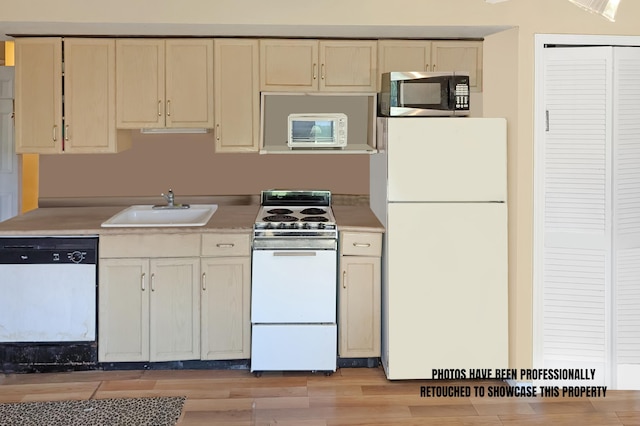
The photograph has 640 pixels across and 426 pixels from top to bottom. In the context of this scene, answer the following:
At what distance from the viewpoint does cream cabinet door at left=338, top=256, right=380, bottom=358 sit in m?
3.87

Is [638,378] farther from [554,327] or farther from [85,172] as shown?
[85,172]

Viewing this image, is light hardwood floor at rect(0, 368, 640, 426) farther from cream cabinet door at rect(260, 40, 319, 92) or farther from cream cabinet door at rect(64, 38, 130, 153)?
cream cabinet door at rect(260, 40, 319, 92)

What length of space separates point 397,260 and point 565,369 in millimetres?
1090

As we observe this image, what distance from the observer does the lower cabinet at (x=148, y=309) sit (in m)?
3.79

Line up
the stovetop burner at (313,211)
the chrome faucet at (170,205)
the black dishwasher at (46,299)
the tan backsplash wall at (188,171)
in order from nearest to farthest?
1. the black dishwasher at (46,299)
2. the stovetop burner at (313,211)
3. the chrome faucet at (170,205)
4. the tan backsplash wall at (188,171)

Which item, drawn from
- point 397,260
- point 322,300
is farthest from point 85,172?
point 397,260

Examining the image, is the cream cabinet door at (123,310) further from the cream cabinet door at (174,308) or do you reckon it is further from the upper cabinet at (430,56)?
the upper cabinet at (430,56)

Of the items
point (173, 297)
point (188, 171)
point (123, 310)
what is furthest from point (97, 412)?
point (188, 171)

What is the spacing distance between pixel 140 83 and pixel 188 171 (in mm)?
766

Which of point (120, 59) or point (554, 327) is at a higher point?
point (120, 59)

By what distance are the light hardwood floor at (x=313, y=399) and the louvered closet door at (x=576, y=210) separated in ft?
1.08

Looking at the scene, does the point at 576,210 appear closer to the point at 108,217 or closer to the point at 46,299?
the point at 108,217

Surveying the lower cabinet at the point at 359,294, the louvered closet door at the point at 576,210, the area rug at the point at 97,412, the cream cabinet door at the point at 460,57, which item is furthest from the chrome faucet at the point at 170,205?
the louvered closet door at the point at 576,210

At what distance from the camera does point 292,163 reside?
15.2 ft
